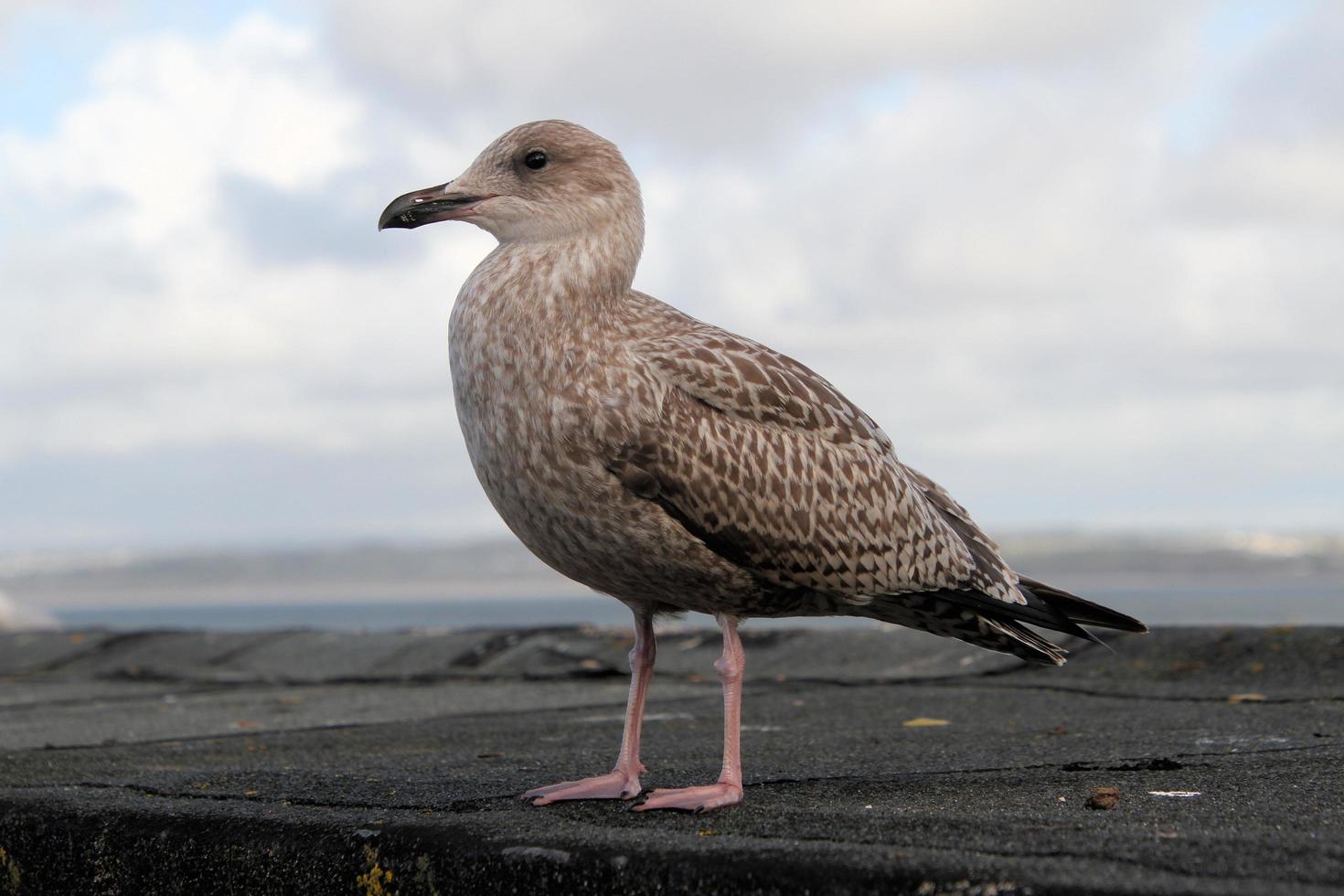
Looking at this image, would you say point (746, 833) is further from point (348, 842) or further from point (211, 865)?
point (211, 865)

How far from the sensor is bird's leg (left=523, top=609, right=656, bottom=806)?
4.45 metres

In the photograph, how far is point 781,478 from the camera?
4.74m

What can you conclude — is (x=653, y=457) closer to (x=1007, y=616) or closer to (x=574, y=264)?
(x=574, y=264)

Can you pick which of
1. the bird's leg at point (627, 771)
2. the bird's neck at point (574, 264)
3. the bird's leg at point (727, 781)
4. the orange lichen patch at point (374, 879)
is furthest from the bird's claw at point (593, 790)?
the bird's neck at point (574, 264)

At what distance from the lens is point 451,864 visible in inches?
145

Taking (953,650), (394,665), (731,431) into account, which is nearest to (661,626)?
(394,665)

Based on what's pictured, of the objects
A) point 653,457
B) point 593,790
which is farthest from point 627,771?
point 653,457

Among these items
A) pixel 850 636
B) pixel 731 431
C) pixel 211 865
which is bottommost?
pixel 211 865

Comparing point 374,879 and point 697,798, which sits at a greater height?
point 697,798

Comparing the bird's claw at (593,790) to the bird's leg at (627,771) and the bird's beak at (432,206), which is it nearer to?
the bird's leg at (627,771)

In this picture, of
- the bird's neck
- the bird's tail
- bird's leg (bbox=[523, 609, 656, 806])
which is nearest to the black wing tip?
the bird's tail

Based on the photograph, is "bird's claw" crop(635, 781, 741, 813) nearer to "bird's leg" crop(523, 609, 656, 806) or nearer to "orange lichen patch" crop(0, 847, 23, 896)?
"bird's leg" crop(523, 609, 656, 806)

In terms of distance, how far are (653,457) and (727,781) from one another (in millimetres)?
1010

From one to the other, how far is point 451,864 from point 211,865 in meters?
0.87
